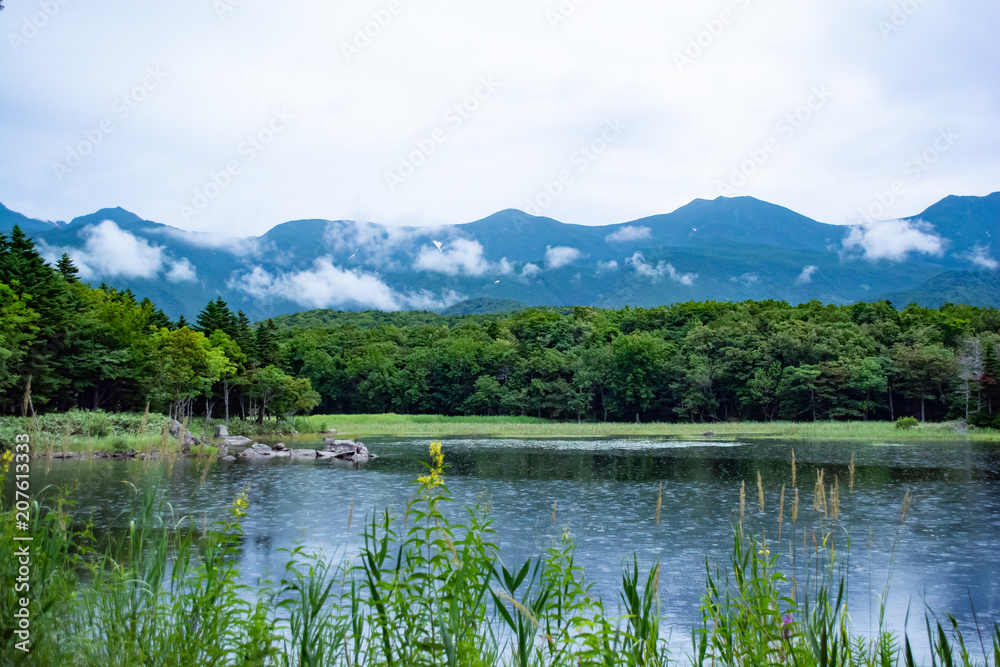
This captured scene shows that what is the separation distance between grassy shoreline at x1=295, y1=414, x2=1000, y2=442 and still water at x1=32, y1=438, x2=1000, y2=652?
31.2ft

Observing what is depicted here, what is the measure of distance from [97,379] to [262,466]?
21557 mm

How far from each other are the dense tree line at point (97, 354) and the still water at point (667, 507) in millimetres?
12676

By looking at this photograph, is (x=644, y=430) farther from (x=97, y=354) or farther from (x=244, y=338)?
(x=97, y=354)

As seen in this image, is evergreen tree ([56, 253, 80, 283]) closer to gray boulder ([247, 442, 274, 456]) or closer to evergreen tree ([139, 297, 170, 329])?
evergreen tree ([139, 297, 170, 329])

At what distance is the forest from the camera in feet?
139

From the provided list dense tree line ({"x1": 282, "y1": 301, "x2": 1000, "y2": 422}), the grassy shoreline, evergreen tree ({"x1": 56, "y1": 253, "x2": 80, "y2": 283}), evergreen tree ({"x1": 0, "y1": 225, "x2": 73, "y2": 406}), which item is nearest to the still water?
the grassy shoreline

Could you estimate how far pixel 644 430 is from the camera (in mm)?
59781

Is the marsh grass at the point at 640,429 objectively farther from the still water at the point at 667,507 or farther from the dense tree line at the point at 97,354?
the still water at the point at 667,507

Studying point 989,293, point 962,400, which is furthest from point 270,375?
point 989,293

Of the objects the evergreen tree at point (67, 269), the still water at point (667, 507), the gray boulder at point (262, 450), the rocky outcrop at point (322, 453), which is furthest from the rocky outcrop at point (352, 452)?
the evergreen tree at point (67, 269)

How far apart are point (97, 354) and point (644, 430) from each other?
39.0m

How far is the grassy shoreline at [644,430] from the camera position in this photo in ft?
145

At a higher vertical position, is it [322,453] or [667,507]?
[667,507]
